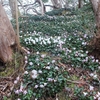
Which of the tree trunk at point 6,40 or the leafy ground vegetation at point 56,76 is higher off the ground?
the tree trunk at point 6,40

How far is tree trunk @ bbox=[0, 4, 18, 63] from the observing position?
352cm

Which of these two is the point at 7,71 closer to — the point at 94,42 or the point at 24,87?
the point at 24,87

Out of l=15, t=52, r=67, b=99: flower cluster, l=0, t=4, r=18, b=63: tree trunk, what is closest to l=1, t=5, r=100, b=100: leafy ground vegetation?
l=15, t=52, r=67, b=99: flower cluster

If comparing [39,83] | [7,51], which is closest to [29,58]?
[7,51]

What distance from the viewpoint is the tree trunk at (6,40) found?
11.6ft

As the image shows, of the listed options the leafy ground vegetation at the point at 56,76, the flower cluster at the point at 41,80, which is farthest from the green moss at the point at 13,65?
the flower cluster at the point at 41,80

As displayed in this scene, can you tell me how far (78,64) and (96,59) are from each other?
1.49ft

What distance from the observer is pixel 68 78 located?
353 centimetres

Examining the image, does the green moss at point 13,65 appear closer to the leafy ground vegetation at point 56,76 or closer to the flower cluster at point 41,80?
the leafy ground vegetation at point 56,76

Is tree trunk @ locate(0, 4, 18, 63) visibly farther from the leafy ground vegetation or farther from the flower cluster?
the flower cluster

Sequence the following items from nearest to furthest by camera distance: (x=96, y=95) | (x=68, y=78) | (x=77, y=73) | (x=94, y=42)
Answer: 1. (x=96, y=95)
2. (x=68, y=78)
3. (x=77, y=73)
4. (x=94, y=42)

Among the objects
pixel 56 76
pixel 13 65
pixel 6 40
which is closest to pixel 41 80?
pixel 56 76

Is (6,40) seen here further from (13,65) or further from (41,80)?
(41,80)

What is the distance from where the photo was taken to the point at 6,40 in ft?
11.9
